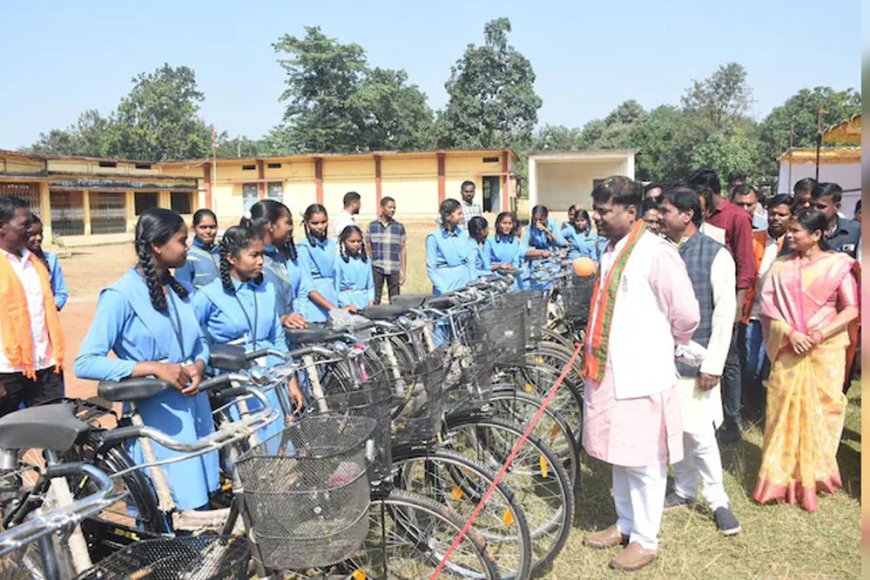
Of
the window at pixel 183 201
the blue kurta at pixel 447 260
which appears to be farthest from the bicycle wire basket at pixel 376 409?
the window at pixel 183 201

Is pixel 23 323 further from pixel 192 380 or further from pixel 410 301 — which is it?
pixel 410 301

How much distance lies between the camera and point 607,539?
352 centimetres

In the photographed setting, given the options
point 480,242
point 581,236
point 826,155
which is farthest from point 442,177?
point 480,242

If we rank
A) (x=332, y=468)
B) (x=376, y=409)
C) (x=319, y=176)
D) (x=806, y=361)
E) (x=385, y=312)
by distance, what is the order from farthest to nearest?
(x=319, y=176)
(x=385, y=312)
(x=806, y=361)
(x=376, y=409)
(x=332, y=468)

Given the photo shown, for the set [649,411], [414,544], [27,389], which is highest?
[649,411]

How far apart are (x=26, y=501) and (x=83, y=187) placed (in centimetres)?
2879

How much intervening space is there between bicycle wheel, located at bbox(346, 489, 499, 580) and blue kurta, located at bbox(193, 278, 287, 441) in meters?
0.96

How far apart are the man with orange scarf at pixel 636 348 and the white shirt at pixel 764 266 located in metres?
2.49

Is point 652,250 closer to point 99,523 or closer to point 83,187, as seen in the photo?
point 99,523

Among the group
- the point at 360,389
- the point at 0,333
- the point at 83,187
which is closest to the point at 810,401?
the point at 360,389

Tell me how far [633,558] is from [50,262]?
14.0ft

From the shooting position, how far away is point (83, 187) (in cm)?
2778

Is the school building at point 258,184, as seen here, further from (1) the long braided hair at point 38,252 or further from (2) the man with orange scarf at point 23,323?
(2) the man with orange scarf at point 23,323

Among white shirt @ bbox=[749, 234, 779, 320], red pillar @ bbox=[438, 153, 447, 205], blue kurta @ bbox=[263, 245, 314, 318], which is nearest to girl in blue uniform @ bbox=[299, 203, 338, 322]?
blue kurta @ bbox=[263, 245, 314, 318]
